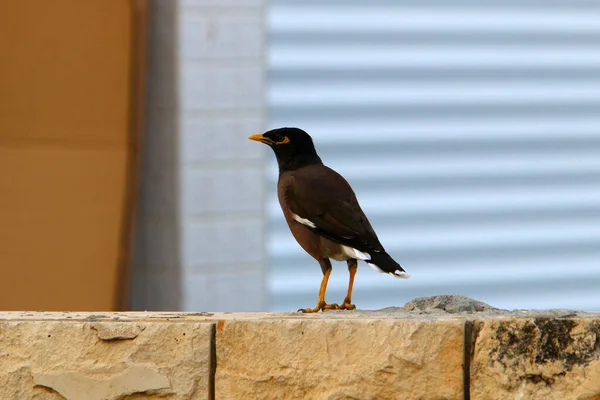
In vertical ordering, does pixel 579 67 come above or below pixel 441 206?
above

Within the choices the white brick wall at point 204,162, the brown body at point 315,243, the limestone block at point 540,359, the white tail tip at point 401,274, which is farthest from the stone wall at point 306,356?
the white brick wall at point 204,162

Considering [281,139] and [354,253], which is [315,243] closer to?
[354,253]

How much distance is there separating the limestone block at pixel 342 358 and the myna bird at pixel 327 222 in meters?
0.29

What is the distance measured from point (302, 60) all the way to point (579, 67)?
79.0 inches

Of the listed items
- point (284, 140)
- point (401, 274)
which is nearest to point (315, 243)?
point (401, 274)

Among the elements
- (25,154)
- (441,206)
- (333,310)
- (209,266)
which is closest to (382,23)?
(441,206)

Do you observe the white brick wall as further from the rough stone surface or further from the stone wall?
the stone wall

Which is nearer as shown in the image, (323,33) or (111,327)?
(111,327)

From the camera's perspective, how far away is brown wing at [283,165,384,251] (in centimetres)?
357

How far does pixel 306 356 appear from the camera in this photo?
3305 mm

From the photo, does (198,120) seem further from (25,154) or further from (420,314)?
(420,314)

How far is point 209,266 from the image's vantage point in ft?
21.2

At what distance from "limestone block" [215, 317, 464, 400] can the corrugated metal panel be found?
11.2ft

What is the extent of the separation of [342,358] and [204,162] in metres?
3.35
